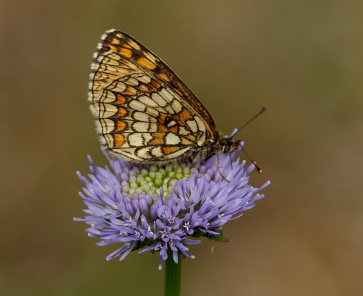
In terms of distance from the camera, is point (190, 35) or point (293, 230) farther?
point (190, 35)

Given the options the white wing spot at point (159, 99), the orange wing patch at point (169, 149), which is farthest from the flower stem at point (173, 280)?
the white wing spot at point (159, 99)

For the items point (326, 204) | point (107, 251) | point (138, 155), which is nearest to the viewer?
point (138, 155)

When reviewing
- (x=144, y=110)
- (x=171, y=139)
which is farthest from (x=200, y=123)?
(x=144, y=110)

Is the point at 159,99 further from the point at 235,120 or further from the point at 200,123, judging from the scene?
the point at 235,120

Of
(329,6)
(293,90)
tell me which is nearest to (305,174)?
(293,90)

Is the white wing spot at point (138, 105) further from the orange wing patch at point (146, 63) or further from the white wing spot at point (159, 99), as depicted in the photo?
the orange wing patch at point (146, 63)

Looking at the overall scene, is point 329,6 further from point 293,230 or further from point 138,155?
point 138,155

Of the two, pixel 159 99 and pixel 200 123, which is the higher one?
pixel 159 99
